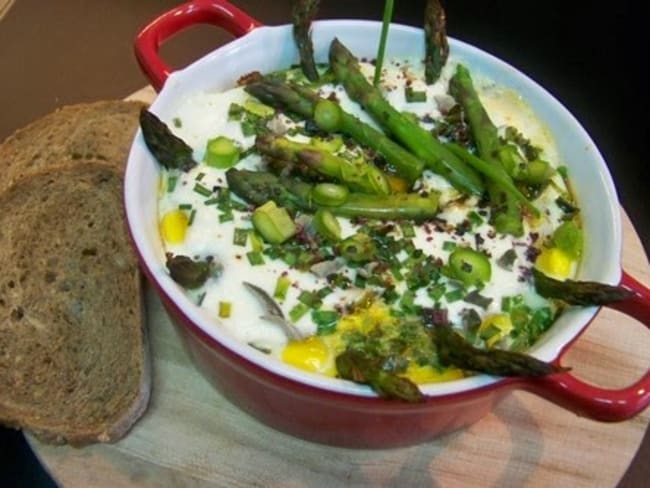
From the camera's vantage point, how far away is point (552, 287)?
159 centimetres

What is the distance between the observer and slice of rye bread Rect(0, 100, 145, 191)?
2.18 m

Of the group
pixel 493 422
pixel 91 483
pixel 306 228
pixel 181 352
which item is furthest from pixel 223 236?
pixel 493 422

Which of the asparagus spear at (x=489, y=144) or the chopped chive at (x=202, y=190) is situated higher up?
the asparagus spear at (x=489, y=144)

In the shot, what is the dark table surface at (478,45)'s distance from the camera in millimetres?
2852

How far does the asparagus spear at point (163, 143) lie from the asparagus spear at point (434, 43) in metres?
0.58

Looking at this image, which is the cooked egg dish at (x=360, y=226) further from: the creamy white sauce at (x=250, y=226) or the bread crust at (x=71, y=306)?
the bread crust at (x=71, y=306)

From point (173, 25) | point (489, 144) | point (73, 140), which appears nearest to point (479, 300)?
point (489, 144)

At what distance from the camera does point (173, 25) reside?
190cm

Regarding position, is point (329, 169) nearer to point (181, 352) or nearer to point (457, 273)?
point (457, 273)

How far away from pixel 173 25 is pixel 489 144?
2.39 ft

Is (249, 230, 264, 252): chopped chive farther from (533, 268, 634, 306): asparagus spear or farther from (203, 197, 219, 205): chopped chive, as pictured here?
(533, 268, 634, 306): asparagus spear

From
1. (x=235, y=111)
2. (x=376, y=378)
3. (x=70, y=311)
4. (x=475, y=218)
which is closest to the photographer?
(x=376, y=378)

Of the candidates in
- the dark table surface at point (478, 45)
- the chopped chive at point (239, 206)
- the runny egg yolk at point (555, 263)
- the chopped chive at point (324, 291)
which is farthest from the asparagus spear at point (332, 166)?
the dark table surface at point (478, 45)

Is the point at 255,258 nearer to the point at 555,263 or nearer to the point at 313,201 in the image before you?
the point at 313,201
